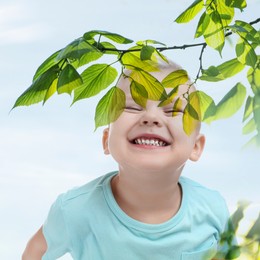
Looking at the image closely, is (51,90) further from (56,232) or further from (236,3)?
(56,232)

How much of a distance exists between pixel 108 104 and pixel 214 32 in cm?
14

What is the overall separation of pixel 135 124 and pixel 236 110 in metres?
0.33

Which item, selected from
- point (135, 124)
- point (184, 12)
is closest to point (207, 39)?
point (184, 12)

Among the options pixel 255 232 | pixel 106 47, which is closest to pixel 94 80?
pixel 106 47

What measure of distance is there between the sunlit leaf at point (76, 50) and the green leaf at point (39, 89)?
0.8 inches

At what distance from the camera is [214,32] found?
60 centimetres

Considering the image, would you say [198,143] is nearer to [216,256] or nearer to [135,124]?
[135,124]

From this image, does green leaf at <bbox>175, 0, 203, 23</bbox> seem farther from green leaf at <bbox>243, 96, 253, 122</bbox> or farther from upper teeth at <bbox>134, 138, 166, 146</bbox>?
upper teeth at <bbox>134, 138, 166, 146</bbox>

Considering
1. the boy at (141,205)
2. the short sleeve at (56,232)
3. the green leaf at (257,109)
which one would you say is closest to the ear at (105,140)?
the boy at (141,205)

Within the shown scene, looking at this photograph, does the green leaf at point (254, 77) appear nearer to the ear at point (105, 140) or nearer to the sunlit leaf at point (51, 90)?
the sunlit leaf at point (51, 90)

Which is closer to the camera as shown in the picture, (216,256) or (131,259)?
(216,256)

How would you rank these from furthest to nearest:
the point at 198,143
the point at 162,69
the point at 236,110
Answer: the point at 198,143 < the point at 162,69 < the point at 236,110

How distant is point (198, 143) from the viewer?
94 cm

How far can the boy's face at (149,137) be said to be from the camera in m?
0.84
